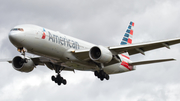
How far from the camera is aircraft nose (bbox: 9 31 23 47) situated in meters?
29.4

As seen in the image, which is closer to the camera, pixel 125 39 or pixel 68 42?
pixel 68 42

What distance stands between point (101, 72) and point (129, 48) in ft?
16.7

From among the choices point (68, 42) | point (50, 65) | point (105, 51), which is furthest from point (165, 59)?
point (50, 65)

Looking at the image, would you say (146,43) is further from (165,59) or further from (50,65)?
(50,65)

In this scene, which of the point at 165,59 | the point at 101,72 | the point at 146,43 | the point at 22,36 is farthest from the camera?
the point at 101,72

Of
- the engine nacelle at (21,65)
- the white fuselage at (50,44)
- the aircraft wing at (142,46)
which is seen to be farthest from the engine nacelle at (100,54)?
the engine nacelle at (21,65)

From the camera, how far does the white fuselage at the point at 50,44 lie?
2988 centimetres

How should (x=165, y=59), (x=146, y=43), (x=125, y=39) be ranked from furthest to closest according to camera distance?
(x=125, y=39) → (x=165, y=59) → (x=146, y=43)

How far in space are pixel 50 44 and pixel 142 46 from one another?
8.91 meters

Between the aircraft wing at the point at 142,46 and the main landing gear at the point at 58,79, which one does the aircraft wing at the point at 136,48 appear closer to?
the aircraft wing at the point at 142,46

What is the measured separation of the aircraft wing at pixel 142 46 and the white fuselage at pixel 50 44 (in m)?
3.73

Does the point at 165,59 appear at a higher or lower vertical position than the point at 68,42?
lower

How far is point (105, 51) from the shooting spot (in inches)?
1276

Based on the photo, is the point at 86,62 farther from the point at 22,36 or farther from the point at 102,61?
the point at 22,36
